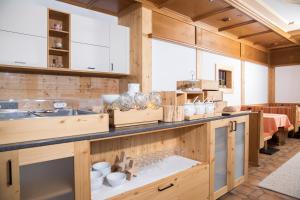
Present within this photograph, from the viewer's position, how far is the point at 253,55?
5609 millimetres

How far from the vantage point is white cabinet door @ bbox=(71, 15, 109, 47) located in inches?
87.9

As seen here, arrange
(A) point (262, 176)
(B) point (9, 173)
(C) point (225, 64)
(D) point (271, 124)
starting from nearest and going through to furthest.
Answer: (B) point (9, 173)
(A) point (262, 176)
(D) point (271, 124)
(C) point (225, 64)

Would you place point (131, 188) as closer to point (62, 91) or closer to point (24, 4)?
point (62, 91)

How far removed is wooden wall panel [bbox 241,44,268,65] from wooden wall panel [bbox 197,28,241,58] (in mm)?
287

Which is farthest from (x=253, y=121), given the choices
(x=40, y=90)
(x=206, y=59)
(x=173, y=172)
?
(x=40, y=90)

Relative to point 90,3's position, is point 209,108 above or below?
below

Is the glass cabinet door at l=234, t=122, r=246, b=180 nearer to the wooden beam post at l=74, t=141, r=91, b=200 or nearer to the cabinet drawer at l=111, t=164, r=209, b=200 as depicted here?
the cabinet drawer at l=111, t=164, r=209, b=200

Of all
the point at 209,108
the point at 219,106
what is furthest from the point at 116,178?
the point at 219,106

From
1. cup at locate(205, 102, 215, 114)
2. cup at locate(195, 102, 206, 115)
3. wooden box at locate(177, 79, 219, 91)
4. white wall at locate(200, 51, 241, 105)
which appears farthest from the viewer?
white wall at locate(200, 51, 241, 105)

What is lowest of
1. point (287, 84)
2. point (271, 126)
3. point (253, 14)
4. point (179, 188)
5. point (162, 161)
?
point (179, 188)

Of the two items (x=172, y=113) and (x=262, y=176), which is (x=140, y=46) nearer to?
(x=172, y=113)

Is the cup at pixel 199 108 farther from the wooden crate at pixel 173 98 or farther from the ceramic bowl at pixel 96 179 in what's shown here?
the ceramic bowl at pixel 96 179

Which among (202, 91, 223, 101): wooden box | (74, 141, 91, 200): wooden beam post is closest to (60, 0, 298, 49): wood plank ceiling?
(202, 91, 223, 101): wooden box

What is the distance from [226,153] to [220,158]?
0.36 feet
